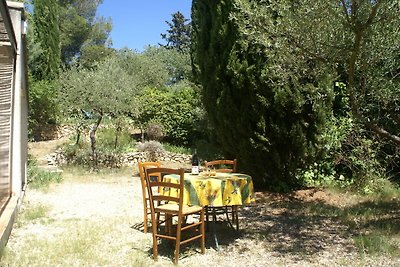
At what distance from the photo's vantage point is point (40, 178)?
35.6 ft

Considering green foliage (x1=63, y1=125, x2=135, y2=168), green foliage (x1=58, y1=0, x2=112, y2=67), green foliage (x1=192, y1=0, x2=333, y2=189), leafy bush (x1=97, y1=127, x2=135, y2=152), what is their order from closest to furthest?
1. green foliage (x1=192, y1=0, x2=333, y2=189)
2. green foliage (x1=63, y1=125, x2=135, y2=168)
3. leafy bush (x1=97, y1=127, x2=135, y2=152)
4. green foliage (x1=58, y1=0, x2=112, y2=67)

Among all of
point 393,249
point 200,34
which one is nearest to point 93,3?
point 200,34

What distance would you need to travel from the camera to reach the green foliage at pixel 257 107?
27.4 ft

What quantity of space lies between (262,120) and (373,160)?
2.92 meters

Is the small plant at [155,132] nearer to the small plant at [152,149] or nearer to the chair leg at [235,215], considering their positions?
the small plant at [152,149]

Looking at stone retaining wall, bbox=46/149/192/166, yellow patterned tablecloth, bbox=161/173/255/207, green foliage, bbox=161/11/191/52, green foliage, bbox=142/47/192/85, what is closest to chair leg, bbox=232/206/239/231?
yellow patterned tablecloth, bbox=161/173/255/207

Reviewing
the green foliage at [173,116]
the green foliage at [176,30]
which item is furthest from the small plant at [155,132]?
the green foliage at [176,30]

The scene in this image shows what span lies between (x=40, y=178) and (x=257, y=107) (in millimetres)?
6102

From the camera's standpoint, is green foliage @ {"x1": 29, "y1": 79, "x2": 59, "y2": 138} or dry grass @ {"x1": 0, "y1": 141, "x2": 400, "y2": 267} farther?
green foliage @ {"x1": 29, "y1": 79, "x2": 59, "y2": 138}

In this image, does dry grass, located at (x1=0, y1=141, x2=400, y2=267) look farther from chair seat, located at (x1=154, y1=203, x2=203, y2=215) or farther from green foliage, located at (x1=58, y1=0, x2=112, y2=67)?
green foliage, located at (x1=58, y1=0, x2=112, y2=67)

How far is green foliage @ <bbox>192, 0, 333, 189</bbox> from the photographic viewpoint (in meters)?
8.36

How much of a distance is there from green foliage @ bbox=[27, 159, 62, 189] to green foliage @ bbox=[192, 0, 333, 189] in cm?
456

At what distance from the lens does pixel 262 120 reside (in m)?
8.54

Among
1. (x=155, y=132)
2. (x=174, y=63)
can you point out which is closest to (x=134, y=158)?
(x=155, y=132)
